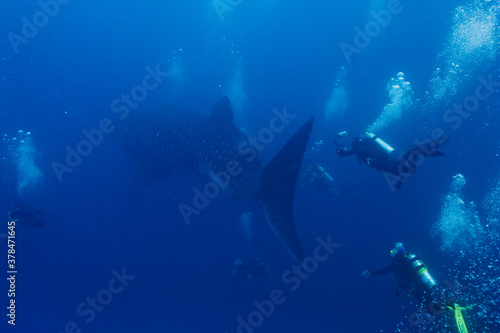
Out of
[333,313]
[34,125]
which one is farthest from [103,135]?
[333,313]

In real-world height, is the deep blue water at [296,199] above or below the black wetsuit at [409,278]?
above

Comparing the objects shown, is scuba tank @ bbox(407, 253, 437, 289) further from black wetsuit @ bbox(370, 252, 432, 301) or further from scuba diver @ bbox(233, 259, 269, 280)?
scuba diver @ bbox(233, 259, 269, 280)

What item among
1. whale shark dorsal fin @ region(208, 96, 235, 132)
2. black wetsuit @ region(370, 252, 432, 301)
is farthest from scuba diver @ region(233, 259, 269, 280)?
whale shark dorsal fin @ region(208, 96, 235, 132)

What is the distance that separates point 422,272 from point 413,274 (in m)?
0.26

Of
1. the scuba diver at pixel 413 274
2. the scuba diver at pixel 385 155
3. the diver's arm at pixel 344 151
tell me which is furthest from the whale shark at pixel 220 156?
the scuba diver at pixel 413 274

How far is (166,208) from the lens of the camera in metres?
19.1

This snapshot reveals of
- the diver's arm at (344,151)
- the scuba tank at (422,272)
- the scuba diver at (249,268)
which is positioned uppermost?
the diver's arm at (344,151)

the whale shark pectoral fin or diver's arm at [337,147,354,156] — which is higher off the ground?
diver's arm at [337,147,354,156]

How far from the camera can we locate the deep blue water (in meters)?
18.4

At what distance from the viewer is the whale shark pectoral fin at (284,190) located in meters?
6.44

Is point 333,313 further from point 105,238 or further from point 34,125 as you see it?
point 34,125

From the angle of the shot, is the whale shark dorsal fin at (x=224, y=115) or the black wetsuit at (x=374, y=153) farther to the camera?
the whale shark dorsal fin at (x=224, y=115)

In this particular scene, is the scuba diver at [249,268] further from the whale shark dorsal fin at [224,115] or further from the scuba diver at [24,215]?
the scuba diver at [24,215]

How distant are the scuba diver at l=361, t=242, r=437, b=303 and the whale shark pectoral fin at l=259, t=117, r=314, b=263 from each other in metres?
3.60
